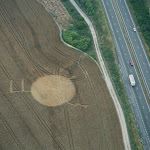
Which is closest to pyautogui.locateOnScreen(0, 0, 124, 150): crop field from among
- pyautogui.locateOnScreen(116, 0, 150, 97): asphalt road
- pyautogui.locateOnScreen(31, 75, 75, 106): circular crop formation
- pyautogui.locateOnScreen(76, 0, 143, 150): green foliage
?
pyautogui.locateOnScreen(31, 75, 75, 106): circular crop formation

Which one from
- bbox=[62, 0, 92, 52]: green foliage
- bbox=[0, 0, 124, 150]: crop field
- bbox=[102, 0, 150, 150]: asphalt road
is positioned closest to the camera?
bbox=[0, 0, 124, 150]: crop field

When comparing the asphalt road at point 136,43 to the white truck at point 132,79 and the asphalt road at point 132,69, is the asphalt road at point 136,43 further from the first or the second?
the white truck at point 132,79

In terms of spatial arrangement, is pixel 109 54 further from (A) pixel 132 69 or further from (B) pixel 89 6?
(B) pixel 89 6

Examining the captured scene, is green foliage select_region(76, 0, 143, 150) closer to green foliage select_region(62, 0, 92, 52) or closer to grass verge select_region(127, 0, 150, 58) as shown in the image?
green foliage select_region(62, 0, 92, 52)

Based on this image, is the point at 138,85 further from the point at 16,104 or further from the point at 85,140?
the point at 16,104

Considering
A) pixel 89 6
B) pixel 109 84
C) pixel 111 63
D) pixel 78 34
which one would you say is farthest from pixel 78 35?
pixel 109 84

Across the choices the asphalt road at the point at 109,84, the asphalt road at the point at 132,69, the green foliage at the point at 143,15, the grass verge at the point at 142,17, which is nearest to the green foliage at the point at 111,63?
the asphalt road at the point at 109,84
